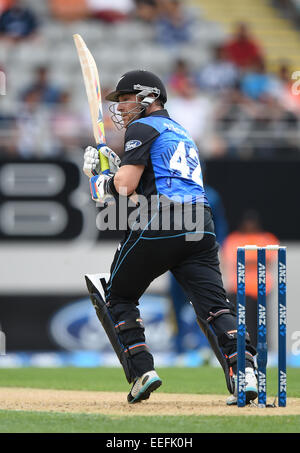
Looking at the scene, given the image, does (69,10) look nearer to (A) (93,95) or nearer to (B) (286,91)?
(B) (286,91)

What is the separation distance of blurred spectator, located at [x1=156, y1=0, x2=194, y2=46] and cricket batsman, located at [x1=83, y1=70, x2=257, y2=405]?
9.80 m

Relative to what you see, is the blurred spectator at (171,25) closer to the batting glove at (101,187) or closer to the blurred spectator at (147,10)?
the blurred spectator at (147,10)

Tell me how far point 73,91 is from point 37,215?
286 cm

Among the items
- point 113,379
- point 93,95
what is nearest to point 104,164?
point 93,95

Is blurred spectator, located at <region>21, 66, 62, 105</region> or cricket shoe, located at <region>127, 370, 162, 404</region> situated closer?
cricket shoe, located at <region>127, 370, 162, 404</region>

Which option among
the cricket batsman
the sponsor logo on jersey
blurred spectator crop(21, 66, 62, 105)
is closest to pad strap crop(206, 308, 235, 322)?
the cricket batsman

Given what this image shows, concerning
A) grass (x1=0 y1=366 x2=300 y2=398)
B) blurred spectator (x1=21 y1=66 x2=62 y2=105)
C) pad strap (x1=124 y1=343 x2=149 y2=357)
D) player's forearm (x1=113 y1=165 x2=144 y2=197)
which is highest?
blurred spectator (x1=21 y1=66 x2=62 y2=105)

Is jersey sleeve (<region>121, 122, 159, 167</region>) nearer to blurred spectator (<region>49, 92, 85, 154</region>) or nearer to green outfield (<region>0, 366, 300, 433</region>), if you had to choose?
green outfield (<region>0, 366, 300, 433</region>)

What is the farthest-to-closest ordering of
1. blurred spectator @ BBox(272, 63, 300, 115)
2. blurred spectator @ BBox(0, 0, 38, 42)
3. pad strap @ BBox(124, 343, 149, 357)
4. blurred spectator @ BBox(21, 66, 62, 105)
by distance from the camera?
blurred spectator @ BBox(0, 0, 38, 42) < blurred spectator @ BBox(272, 63, 300, 115) < blurred spectator @ BBox(21, 66, 62, 105) < pad strap @ BBox(124, 343, 149, 357)

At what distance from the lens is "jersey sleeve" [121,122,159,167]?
5695mm

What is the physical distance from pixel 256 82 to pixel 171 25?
227 cm

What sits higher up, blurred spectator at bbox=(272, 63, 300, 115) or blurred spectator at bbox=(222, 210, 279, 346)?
blurred spectator at bbox=(272, 63, 300, 115)

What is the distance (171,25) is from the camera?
1555cm

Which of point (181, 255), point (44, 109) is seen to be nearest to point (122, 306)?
point (181, 255)
